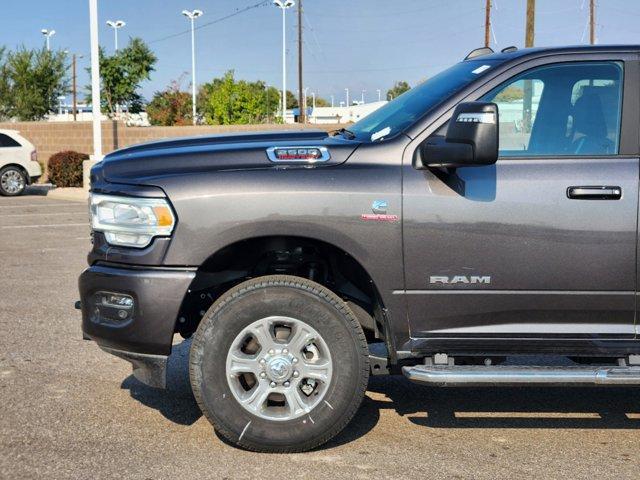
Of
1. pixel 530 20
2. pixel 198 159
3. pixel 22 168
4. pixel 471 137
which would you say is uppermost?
pixel 530 20

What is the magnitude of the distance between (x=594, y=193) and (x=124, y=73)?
39444 millimetres

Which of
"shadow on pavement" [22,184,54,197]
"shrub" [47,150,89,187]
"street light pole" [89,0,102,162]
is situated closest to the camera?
"street light pole" [89,0,102,162]

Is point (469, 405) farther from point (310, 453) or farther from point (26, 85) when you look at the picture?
point (26, 85)

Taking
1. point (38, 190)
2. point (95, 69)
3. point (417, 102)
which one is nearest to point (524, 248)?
point (417, 102)

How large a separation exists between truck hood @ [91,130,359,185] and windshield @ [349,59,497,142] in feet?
0.90

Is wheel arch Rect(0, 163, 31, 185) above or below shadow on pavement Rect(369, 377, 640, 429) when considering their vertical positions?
above

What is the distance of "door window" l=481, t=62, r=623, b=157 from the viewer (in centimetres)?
461

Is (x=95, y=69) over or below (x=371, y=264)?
over

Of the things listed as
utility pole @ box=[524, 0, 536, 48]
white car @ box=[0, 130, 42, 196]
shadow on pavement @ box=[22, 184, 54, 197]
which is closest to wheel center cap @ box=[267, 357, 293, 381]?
white car @ box=[0, 130, 42, 196]

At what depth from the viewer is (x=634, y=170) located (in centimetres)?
450

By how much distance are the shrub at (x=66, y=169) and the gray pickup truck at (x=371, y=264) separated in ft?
65.8

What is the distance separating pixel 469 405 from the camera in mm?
5430

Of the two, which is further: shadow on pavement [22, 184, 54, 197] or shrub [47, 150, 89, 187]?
shrub [47, 150, 89, 187]

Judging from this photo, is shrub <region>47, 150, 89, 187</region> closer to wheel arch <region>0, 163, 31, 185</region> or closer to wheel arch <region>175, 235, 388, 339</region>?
wheel arch <region>0, 163, 31, 185</region>
